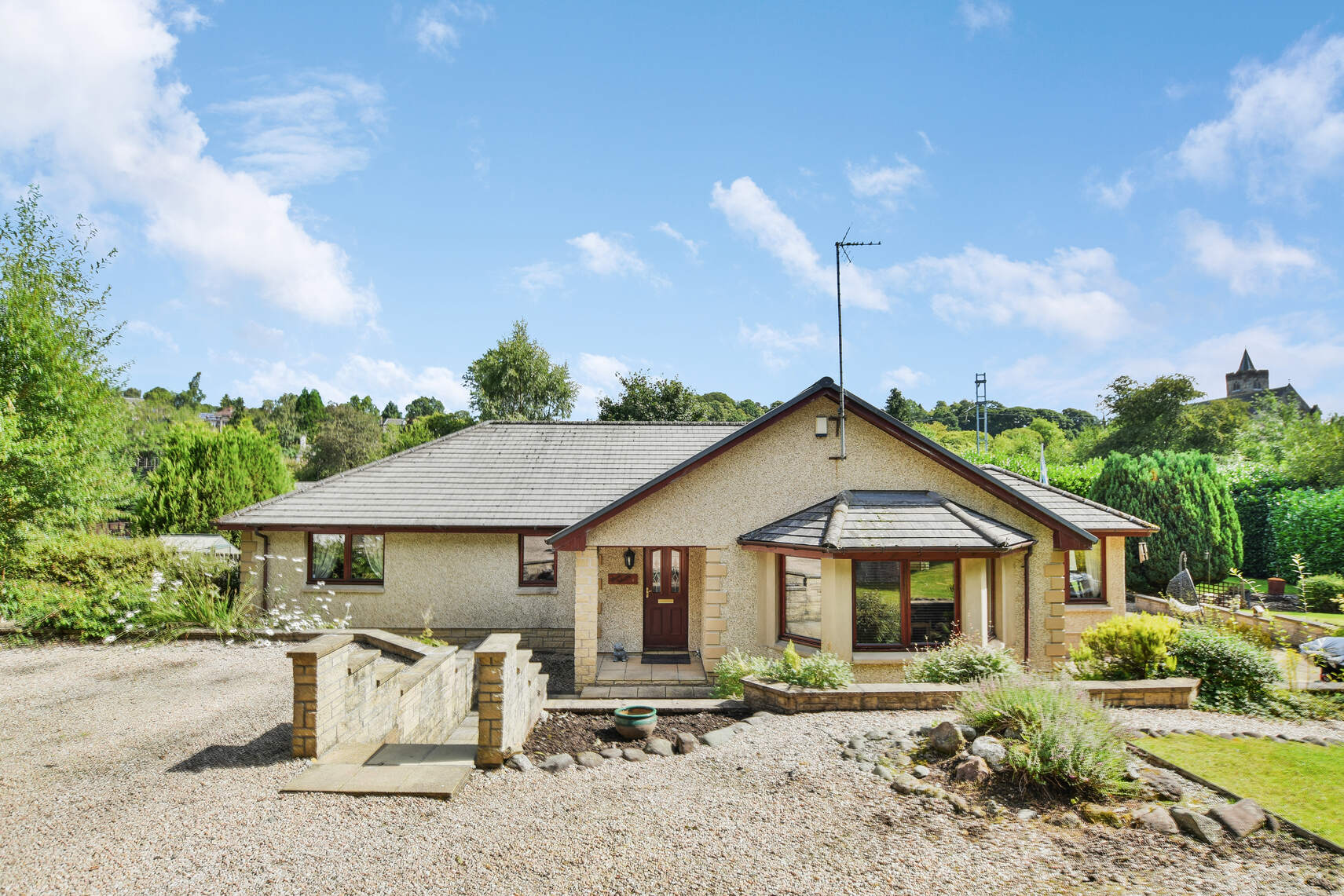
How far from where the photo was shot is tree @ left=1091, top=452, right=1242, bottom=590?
67.2ft

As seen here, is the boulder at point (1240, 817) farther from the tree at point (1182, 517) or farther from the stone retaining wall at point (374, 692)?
the tree at point (1182, 517)

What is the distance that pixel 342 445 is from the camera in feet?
183

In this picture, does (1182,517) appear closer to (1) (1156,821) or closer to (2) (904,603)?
(2) (904,603)

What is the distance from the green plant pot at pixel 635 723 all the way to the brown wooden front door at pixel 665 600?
6.35 m

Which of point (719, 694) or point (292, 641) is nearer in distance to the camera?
point (719, 694)

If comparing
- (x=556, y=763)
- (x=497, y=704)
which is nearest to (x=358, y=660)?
(x=497, y=704)

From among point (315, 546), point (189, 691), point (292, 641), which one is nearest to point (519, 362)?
point (315, 546)

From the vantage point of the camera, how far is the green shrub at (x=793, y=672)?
9.06 m

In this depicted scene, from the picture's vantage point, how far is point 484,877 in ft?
15.8

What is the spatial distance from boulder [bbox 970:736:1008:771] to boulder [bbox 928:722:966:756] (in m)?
0.13

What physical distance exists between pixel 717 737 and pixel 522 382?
39.4m

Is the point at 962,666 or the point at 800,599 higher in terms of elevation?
the point at 800,599

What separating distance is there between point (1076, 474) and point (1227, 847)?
2541 centimetres

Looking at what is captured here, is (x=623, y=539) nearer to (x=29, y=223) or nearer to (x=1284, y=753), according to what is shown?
(x=1284, y=753)
